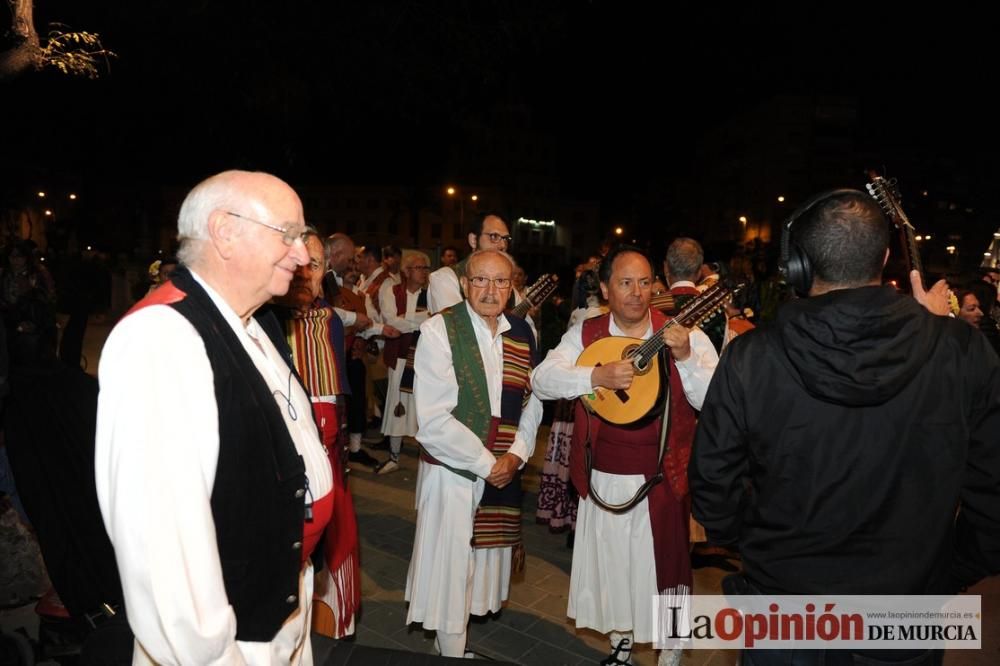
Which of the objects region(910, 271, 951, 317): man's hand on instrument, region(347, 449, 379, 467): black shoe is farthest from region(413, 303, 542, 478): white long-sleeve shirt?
region(347, 449, 379, 467): black shoe

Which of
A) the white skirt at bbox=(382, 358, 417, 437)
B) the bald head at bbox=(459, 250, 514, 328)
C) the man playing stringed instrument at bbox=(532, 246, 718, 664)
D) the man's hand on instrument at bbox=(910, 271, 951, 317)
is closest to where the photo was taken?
the man's hand on instrument at bbox=(910, 271, 951, 317)

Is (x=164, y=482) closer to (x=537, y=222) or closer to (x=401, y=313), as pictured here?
(x=401, y=313)

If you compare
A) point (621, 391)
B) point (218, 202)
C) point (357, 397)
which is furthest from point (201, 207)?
point (357, 397)

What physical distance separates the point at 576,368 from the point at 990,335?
5.31 m

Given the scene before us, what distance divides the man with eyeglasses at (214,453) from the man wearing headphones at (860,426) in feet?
4.96

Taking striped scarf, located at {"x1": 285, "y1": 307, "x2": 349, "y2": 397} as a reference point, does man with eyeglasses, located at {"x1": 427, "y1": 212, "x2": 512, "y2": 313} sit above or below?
above

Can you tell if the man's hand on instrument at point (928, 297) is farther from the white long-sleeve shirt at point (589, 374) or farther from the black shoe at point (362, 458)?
the black shoe at point (362, 458)

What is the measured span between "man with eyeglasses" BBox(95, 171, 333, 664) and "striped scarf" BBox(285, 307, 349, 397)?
1.67 metres

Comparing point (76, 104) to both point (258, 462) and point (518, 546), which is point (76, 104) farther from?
point (258, 462)

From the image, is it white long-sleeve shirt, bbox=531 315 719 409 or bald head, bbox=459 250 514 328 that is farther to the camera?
bald head, bbox=459 250 514 328

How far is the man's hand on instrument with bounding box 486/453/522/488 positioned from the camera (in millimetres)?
3539

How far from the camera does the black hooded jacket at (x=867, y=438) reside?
6.46ft

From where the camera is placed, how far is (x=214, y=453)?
63.2 inches

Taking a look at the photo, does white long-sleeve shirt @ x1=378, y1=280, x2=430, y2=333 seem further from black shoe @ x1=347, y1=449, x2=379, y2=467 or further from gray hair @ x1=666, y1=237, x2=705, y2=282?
gray hair @ x1=666, y1=237, x2=705, y2=282
